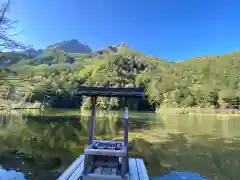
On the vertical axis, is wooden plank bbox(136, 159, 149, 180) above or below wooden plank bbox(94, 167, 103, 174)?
below

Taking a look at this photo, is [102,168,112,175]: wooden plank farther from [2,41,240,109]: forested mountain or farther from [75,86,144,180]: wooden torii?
[2,41,240,109]: forested mountain

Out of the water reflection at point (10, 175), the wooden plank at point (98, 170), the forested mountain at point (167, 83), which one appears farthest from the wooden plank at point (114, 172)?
the forested mountain at point (167, 83)

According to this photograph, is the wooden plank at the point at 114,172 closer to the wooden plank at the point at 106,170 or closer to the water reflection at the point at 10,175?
the wooden plank at the point at 106,170

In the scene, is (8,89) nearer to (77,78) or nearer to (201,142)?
(201,142)

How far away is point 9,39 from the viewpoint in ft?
11.2

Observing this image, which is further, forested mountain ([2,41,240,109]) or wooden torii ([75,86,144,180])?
forested mountain ([2,41,240,109])

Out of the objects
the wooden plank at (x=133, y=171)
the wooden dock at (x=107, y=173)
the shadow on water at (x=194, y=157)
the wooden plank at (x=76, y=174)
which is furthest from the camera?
the shadow on water at (x=194, y=157)

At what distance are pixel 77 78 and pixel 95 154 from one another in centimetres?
6022

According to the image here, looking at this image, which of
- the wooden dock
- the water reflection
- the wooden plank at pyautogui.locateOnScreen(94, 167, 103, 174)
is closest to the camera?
the wooden dock

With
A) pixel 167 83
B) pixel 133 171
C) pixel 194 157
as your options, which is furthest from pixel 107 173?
pixel 167 83

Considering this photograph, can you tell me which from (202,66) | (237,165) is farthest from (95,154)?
(202,66)

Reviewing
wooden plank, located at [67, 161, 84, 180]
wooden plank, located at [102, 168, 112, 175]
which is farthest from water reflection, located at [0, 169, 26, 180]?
wooden plank, located at [102, 168, 112, 175]

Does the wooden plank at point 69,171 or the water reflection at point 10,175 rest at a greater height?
the wooden plank at point 69,171

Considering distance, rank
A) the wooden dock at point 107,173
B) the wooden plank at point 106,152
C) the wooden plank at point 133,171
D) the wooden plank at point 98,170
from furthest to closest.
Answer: the wooden plank at point 133,171, the wooden plank at point 98,170, the wooden plank at point 106,152, the wooden dock at point 107,173
